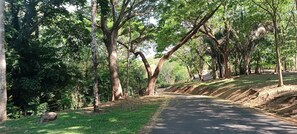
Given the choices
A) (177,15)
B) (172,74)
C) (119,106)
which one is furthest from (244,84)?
(172,74)

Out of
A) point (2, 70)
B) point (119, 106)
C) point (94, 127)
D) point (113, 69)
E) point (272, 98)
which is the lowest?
point (94, 127)

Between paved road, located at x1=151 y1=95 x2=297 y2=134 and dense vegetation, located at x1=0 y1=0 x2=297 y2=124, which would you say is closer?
paved road, located at x1=151 y1=95 x2=297 y2=134

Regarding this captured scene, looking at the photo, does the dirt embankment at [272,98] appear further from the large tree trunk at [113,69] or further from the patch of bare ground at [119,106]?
the large tree trunk at [113,69]

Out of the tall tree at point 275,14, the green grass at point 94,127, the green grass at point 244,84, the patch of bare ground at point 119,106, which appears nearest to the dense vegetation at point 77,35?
the tall tree at point 275,14

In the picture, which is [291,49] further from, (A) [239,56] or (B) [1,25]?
(B) [1,25]

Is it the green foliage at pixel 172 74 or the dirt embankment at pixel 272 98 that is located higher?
the green foliage at pixel 172 74

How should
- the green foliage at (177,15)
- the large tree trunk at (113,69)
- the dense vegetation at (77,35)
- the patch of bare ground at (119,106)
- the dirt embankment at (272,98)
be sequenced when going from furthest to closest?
1. the green foliage at (177,15)
2. the large tree trunk at (113,69)
3. the dense vegetation at (77,35)
4. the patch of bare ground at (119,106)
5. the dirt embankment at (272,98)

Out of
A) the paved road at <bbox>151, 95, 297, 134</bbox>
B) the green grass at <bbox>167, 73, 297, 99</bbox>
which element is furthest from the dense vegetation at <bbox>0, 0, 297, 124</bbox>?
the paved road at <bbox>151, 95, 297, 134</bbox>

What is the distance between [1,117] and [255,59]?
41.3m

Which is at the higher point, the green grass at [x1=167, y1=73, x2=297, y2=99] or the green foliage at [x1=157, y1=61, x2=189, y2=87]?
the green foliage at [x1=157, y1=61, x2=189, y2=87]

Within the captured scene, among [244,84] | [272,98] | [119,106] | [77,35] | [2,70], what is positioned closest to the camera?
[2,70]

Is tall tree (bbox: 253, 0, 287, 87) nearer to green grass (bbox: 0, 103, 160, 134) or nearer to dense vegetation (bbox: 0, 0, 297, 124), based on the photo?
dense vegetation (bbox: 0, 0, 297, 124)

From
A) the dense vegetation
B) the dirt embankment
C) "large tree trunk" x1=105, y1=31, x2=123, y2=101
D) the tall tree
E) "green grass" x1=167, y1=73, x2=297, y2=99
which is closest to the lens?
the dirt embankment

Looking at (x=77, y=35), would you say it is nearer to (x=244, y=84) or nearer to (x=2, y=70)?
(x=2, y=70)
